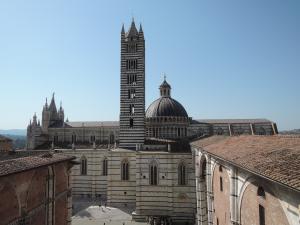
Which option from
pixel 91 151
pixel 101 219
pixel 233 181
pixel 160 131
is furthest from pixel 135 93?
pixel 233 181

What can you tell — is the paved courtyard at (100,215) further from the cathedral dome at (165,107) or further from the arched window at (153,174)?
the cathedral dome at (165,107)

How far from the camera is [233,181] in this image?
1384 cm

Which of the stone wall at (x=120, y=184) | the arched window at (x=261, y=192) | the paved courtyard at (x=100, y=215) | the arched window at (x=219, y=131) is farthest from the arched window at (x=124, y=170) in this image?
the arched window at (x=261, y=192)

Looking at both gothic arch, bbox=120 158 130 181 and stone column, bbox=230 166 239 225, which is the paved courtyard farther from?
stone column, bbox=230 166 239 225

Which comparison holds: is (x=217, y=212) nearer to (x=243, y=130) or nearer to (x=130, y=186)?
(x=130, y=186)

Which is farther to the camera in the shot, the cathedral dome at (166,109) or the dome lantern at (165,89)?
the dome lantern at (165,89)

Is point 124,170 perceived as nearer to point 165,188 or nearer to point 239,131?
point 165,188

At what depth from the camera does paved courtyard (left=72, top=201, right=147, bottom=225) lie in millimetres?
32031

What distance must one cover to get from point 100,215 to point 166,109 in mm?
16339

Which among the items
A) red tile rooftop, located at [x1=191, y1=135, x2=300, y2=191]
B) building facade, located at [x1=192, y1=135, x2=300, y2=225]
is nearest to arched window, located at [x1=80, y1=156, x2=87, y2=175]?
building facade, located at [x1=192, y1=135, x2=300, y2=225]

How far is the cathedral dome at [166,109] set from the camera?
42.5m

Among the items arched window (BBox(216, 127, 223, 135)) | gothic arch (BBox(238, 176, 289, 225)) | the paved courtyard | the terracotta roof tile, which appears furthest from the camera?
arched window (BBox(216, 127, 223, 135))

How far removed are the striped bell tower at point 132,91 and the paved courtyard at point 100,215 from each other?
25.4ft

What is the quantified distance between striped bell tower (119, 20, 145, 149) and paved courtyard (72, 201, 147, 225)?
7735 millimetres
